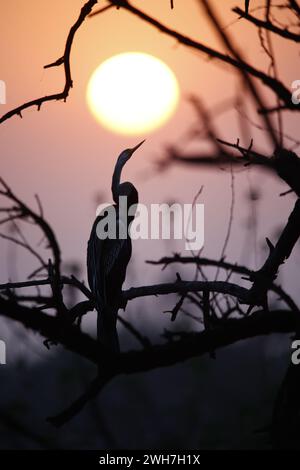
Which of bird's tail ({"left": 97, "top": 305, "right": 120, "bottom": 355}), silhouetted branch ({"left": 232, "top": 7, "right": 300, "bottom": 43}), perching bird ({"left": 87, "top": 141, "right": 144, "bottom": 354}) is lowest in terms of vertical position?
bird's tail ({"left": 97, "top": 305, "right": 120, "bottom": 355})

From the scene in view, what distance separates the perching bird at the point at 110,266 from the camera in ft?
13.3

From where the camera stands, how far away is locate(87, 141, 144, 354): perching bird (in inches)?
159

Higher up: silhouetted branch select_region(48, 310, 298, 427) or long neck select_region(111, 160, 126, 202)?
long neck select_region(111, 160, 126, 202)

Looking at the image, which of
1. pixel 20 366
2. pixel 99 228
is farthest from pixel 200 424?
pixel 99 228

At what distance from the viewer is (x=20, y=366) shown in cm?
902

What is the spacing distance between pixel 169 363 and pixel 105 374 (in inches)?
14.7

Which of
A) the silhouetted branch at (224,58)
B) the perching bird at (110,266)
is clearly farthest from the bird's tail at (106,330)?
the silhouetted branch at (224,58)

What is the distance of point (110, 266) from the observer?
4.70m

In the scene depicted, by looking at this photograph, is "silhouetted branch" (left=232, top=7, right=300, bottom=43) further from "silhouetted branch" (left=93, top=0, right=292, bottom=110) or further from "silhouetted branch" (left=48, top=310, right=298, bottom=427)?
"silhouetted branch" (left=48, top=310, right=298, bottom=427)

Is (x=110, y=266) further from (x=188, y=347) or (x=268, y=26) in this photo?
(x=268, y=26)

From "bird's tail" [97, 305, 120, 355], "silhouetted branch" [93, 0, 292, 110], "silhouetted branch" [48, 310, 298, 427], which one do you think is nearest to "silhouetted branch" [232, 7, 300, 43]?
"silhouetted branch" [93, 0, 292, 110]

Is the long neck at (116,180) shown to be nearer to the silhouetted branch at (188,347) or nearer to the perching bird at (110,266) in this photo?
the perching bird at (110,266)

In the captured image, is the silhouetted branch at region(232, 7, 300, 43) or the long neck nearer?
the silhouetted branch at region(232, 7, 300, 43)
